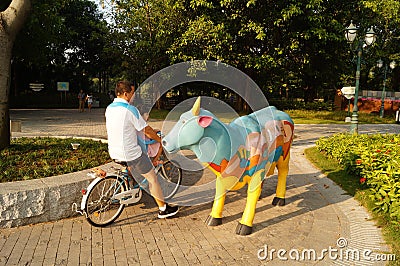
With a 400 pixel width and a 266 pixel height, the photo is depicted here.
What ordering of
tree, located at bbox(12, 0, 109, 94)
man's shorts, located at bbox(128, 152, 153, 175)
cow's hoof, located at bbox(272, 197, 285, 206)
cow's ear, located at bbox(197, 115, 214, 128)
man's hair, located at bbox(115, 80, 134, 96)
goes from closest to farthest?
cow's ear, located at bbox(197, 115, 214, 128) → man's hair, located at bbox(115, 80, 134, 96) → man's shorts, located at bbox(128, 152, 153, 175) → cow's hoof, located at bbox(272, 197, 285, 206) → tree, located at bbox(12, 0, 109, 94)

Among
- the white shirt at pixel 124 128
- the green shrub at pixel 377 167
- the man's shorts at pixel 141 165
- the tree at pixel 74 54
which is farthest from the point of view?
the tree at pixel 74 54

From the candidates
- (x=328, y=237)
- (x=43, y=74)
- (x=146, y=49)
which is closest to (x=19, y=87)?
(x=43, y=74)

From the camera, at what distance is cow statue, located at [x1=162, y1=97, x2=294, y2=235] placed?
4.17 meters

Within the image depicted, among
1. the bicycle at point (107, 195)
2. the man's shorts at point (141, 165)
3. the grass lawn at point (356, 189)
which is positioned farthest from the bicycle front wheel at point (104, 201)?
the grass lawn at point (356, 189)

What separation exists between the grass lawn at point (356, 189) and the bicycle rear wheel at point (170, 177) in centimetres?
338

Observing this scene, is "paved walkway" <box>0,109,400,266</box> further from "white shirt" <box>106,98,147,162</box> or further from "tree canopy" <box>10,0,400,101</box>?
"tree canopy" <box>10,0,400,101</box>

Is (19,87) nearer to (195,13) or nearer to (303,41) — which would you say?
(195,13)

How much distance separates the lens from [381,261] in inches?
159

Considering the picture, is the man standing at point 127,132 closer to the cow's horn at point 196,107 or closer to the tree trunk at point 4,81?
the cow's horn at point 196,107

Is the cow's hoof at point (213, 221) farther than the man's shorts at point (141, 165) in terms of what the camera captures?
Yes

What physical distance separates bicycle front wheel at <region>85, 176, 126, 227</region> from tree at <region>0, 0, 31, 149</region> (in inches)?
113

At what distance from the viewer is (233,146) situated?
4.54 meters

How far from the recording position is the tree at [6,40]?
6.13 meters

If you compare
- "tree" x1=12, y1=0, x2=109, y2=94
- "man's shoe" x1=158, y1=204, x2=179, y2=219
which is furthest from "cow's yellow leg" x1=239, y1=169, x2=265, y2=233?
"tree" x1=12, y1=0, x2=109, y2=94
